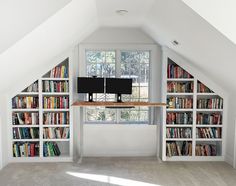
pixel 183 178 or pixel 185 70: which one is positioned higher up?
pixel 185 70

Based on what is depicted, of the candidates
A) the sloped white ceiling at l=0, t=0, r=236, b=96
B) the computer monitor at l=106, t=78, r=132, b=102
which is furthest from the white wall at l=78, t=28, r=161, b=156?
the sloped white ceiling at l=0, t=0, r=236, b=96

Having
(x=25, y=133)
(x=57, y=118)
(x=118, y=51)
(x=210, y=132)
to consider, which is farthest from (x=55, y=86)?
(x=210, y=132)

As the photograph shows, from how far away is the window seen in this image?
500cm

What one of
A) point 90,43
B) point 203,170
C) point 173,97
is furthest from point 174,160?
point 90,43

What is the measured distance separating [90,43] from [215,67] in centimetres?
242

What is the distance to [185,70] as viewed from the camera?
15.0ft

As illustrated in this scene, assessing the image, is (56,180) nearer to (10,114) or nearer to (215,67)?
(10,114)

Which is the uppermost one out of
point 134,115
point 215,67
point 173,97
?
point 215,67

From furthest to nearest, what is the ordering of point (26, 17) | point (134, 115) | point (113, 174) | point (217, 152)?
point (134, 115), point (217, 152), point (113, 174), point (26, 17)

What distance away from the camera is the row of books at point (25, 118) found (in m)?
4.48

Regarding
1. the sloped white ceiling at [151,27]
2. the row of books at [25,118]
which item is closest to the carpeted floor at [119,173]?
the row of books at [25,118]

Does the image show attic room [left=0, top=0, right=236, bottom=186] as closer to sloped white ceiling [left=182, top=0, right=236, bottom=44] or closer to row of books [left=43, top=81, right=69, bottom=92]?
row of books [left=43, top=81, right=69, bottom=92]

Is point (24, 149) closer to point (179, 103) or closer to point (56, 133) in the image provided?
point (56, 133)

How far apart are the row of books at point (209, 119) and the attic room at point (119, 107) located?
18mm
